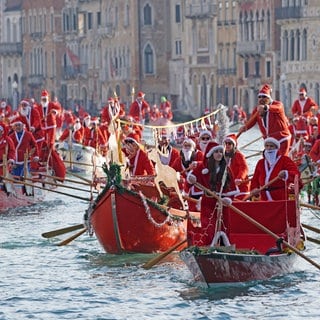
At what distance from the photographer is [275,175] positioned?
2145 centimetres

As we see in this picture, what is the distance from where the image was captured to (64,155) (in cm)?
4309

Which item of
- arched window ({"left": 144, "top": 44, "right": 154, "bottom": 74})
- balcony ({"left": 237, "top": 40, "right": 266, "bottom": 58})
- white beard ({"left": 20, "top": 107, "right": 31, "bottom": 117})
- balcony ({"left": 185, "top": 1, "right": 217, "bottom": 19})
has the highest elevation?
balcony ({"left": 185, "top": 1, "right": 217, "bottom": 19})

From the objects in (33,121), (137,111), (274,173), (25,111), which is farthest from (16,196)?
(137,111)

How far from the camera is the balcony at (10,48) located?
110 metres

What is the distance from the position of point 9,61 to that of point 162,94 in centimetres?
2208

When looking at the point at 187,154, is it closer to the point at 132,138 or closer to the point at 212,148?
the point at 132,138

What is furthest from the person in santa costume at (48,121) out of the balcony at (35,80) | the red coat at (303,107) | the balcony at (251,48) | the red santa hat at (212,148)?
the balcony at (35,80)

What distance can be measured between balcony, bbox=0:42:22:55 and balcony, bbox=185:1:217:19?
79.2ft

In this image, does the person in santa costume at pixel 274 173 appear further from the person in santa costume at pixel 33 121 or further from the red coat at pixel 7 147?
the person in santa costume at pixel 33 121

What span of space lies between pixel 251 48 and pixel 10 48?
110 feet

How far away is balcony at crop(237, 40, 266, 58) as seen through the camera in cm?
8000

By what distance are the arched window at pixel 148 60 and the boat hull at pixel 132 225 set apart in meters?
69.4

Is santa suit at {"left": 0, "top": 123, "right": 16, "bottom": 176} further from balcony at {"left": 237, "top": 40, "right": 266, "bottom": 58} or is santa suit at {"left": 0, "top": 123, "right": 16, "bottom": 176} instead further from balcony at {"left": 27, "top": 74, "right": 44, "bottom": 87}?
balcony at {"left": 27, "top": 74, "right": 44, "bottom": 87}

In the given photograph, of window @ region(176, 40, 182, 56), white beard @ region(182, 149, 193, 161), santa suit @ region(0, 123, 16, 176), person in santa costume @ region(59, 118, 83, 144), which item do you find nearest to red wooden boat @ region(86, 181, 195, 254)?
white beard @ region(182, 149, 193, 161)
